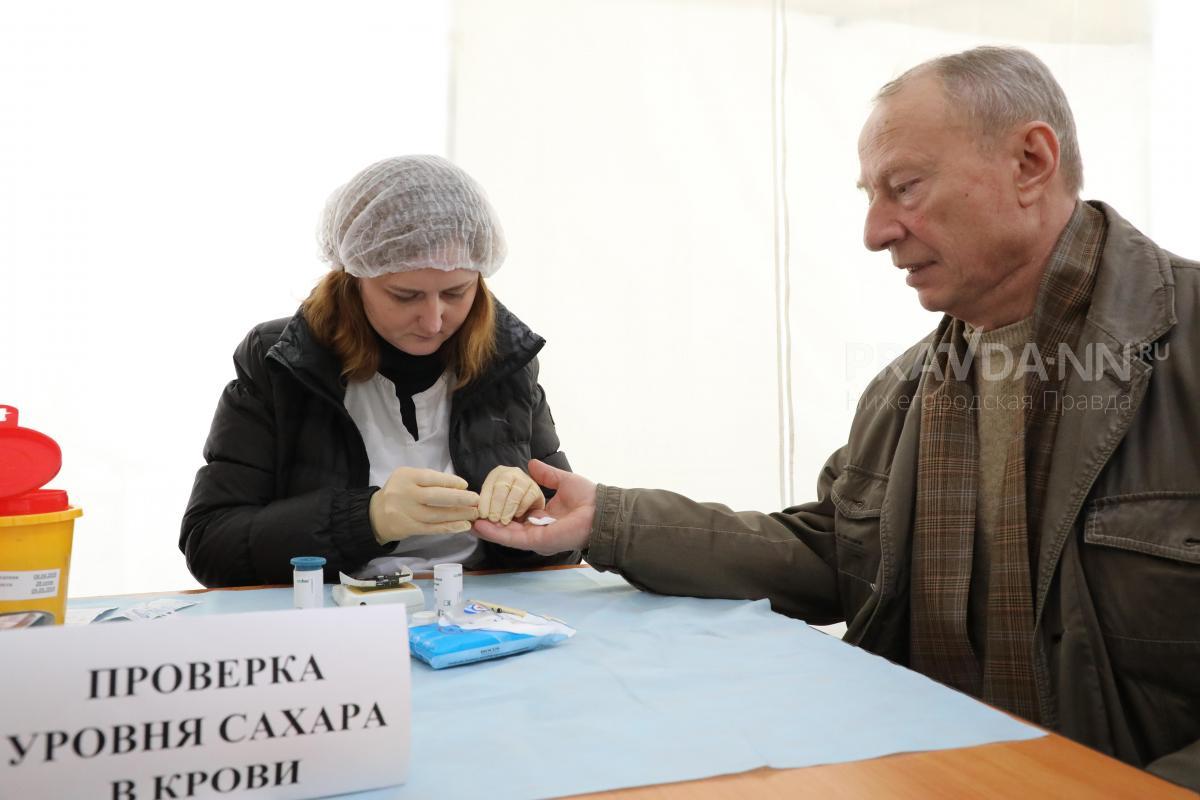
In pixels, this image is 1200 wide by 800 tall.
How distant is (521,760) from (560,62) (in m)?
2.81

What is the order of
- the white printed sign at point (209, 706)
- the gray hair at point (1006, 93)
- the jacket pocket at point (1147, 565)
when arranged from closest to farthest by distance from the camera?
the white printed sign at point (209, 706) < the jacket pocket at point (1147, 565) < the gray hair at point (1006, 93)

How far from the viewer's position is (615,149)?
3182mm

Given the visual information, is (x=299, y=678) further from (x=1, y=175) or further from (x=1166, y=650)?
(x=1, y=175)

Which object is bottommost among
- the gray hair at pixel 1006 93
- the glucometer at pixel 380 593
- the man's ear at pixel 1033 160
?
the glucometer at pixel 380 593

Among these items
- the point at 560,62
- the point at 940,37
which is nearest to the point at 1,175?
the point at 560,62

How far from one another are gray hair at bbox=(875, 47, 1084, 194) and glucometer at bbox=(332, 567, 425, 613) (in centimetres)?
117

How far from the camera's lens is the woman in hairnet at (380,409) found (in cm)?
154

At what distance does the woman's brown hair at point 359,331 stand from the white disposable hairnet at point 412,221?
73 millimetres

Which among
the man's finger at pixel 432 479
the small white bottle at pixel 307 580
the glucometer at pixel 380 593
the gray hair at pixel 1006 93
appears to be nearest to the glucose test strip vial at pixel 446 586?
the glucometer at pixel 380 593

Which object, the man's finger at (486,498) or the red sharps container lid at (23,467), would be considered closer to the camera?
the red sharps container lid at (23,467)

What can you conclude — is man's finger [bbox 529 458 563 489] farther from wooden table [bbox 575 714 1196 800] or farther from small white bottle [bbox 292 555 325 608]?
wooden table [bbox 575 714 1196 800]

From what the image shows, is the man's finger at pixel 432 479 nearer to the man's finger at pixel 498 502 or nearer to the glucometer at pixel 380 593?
the man's finger at pixel 498 502

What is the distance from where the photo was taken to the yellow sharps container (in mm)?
928

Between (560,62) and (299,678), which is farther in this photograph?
(560,62)
